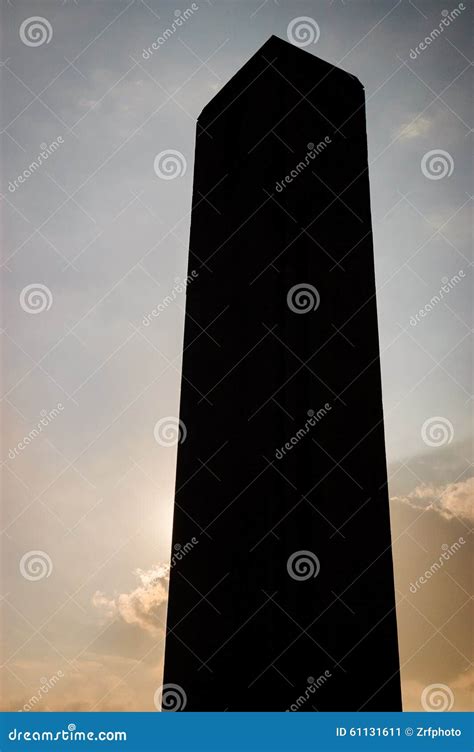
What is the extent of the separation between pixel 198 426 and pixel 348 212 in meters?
4.09

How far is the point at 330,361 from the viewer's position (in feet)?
32.8

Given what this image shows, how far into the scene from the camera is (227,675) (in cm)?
920

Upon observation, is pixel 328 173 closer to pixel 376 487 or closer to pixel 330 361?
pixel 330 361

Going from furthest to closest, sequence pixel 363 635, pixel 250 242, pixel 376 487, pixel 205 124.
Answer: pixel 205 124 → pixel 250 242 → pixel 376 487 → pixel 363 635

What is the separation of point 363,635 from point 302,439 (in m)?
2.63

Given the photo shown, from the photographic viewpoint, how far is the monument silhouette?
896 cm

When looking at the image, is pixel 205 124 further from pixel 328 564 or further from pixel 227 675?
pixel 227 675

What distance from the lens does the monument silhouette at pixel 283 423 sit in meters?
8.96

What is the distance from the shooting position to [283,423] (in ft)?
31.7
